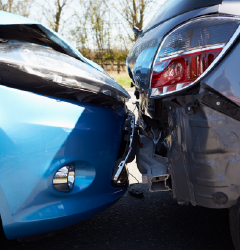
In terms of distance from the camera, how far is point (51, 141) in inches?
58.7

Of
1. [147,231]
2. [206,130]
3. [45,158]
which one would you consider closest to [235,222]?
[206,130]

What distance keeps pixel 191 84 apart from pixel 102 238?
1.23m

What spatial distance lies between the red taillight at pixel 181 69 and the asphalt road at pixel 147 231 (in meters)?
1.06

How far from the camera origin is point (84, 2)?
17359 millimetres

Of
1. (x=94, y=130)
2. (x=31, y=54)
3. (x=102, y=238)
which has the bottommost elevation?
(x=102, y=238)

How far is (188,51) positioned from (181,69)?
93 millimetres

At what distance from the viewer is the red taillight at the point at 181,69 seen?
1350 millimetres

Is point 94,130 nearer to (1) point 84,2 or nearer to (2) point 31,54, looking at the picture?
(2) point 31,54

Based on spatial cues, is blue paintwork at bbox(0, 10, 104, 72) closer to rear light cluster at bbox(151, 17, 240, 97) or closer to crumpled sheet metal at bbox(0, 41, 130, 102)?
crumpled sheet metal at bbox(0, 41, 130, 102)

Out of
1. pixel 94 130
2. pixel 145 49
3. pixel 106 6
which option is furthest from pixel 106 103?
pixel 106 6

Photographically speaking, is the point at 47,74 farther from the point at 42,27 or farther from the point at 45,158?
the point at 42,27

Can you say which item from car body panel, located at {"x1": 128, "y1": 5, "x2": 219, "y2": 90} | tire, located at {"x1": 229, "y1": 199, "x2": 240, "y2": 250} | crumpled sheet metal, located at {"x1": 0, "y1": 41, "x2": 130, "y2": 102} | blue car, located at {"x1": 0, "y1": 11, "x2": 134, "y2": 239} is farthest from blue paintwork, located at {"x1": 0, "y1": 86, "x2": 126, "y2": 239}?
tire, located at {"x1": 229, "y1": 199, "x2": 240, "y2": 250}

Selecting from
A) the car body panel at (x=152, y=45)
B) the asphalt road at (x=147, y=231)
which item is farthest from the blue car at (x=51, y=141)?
the asphalt road at (x=147, y=231)

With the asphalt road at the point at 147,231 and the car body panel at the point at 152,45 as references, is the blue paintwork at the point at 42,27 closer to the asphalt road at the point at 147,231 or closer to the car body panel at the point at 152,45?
the car body panel at the point at 152,45
